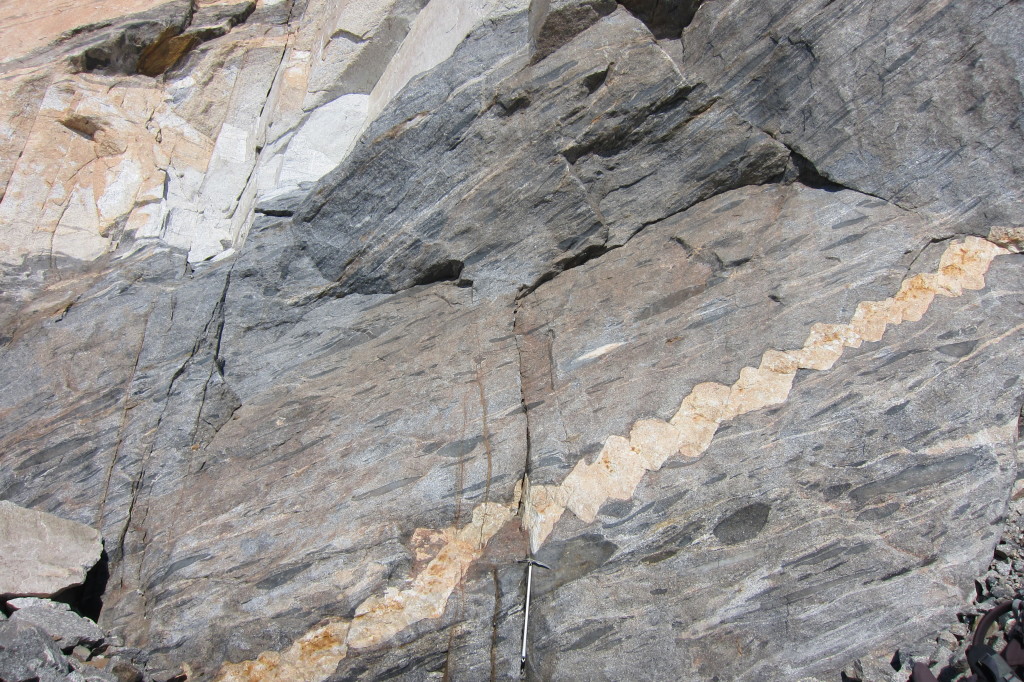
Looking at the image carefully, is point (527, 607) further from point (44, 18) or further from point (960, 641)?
point (44, 18)

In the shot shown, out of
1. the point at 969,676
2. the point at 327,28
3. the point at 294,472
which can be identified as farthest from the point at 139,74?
the point at 969,676

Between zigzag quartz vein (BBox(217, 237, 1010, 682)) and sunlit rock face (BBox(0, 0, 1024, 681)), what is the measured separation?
0.07 ft

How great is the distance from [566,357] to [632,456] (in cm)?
97

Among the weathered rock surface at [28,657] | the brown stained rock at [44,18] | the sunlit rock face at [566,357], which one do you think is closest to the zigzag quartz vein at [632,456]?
the sunlit rock face at [566,357]

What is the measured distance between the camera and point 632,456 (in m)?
4.58

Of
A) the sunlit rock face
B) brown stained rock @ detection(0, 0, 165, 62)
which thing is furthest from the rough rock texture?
brown stained rock @ detection(0, 0, 165, 62)

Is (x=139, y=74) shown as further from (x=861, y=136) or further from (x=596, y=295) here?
(x=861, y=136)

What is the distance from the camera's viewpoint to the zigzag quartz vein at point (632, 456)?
436 centimetres

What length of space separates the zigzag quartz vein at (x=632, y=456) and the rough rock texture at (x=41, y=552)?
50.9 inches

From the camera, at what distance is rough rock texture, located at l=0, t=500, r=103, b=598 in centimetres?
449

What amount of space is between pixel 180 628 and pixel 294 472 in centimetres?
119

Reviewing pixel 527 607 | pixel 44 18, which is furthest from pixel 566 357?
pixel 44 18

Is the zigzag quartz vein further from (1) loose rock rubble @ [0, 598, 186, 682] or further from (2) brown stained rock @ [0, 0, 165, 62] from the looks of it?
(2) brown stained rock @ [0, 0, 165, 62]

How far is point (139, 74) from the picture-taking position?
850 cm
